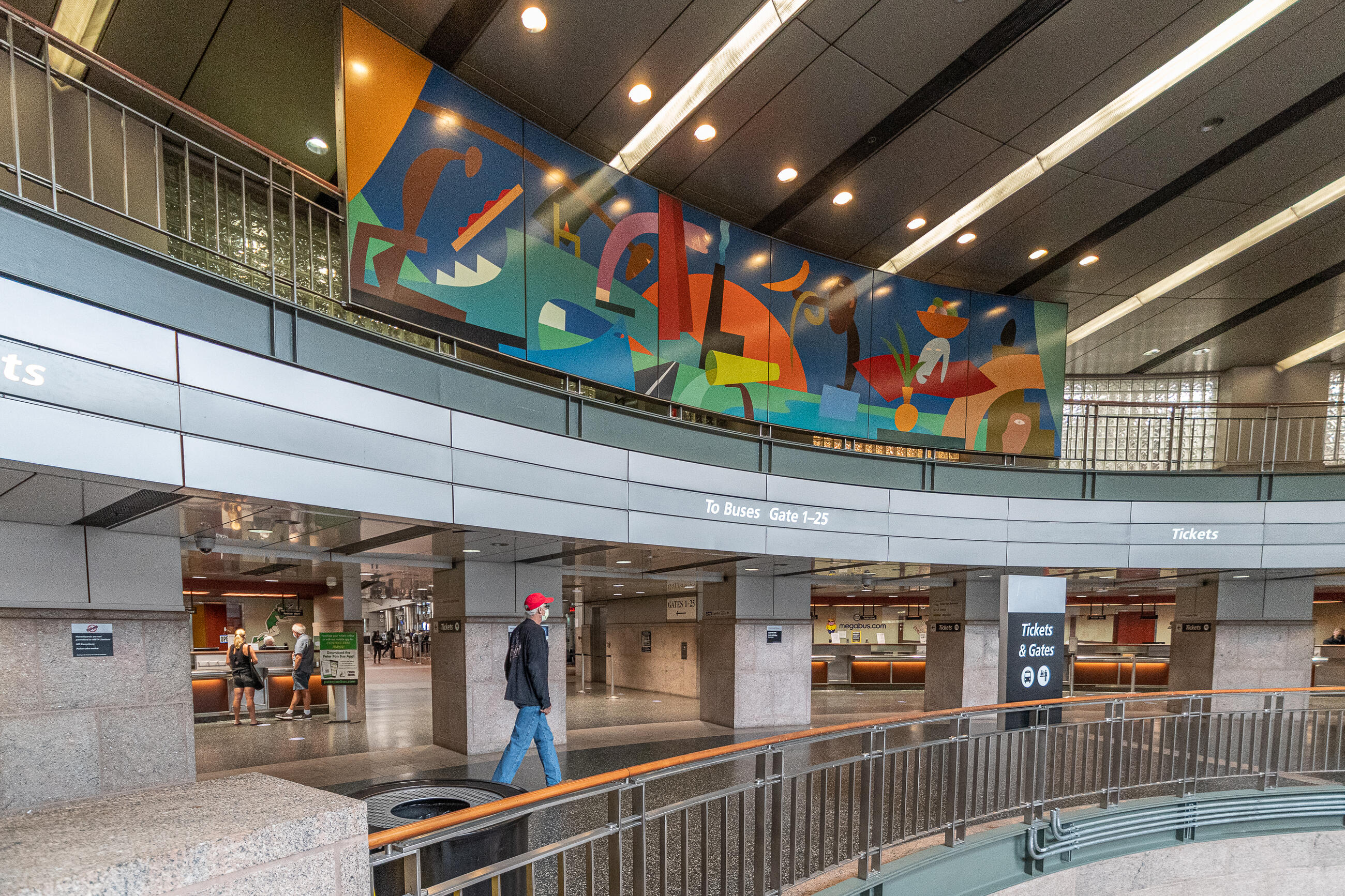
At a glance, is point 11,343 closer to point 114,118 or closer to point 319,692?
point 114,118

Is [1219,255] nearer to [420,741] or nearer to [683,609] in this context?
[683,609]

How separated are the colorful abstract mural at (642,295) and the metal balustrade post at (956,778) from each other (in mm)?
5448

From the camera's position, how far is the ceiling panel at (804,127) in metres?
7.57

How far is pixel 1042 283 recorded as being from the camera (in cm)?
1245

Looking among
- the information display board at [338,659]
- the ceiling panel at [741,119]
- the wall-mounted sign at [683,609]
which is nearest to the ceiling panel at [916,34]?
the ceiling panel at [741,119]

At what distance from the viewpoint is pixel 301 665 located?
12.5m

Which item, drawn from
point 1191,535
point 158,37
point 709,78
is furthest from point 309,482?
point 1191,535

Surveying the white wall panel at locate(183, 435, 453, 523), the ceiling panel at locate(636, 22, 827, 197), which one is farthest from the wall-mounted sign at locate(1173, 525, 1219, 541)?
the white wall panel at locate(183, 435, 453, 523)

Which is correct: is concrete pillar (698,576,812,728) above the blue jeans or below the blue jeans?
below

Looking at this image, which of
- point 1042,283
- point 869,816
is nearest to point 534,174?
point 869,816

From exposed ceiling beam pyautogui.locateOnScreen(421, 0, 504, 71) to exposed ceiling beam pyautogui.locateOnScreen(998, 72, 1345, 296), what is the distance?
31.2ft

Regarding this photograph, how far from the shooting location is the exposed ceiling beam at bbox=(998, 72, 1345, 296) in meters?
8.41

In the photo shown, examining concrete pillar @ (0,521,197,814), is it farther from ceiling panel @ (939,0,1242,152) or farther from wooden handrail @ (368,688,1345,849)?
ceiling panel @ (939,0,1242,152)

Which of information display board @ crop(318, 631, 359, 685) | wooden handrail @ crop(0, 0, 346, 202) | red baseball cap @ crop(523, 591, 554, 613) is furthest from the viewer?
information display board @ crop(318, 631, 359, 685)
